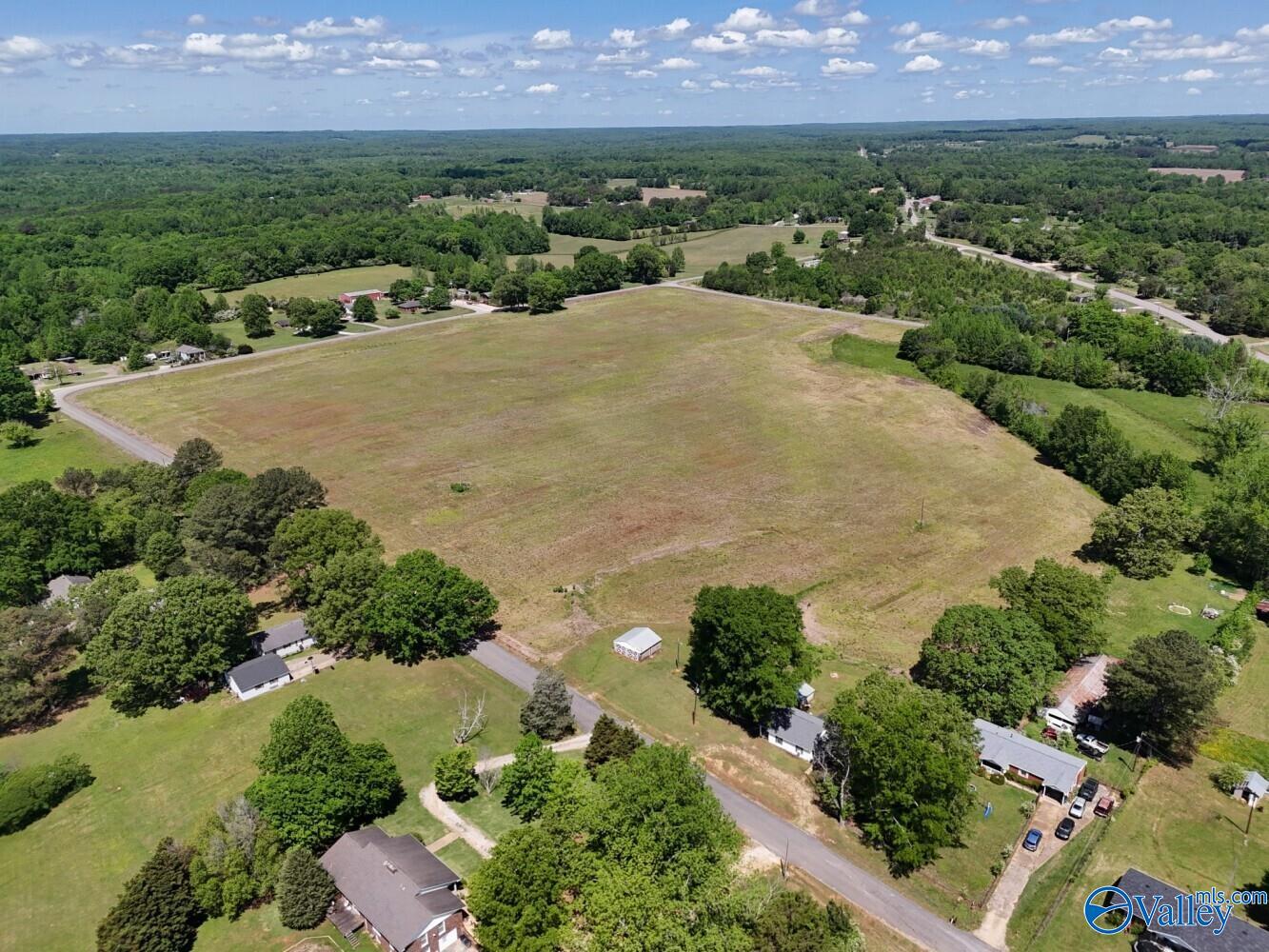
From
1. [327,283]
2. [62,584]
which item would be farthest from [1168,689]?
[327,283]

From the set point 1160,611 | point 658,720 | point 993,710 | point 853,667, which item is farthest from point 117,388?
point 1160,611

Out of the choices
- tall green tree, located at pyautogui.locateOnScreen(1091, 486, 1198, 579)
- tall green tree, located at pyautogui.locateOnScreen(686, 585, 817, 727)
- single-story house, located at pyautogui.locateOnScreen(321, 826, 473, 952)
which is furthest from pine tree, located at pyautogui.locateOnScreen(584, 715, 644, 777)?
tall green tree, located at pyautogui.locateOnScreen(1091, 486, 1198, 579)

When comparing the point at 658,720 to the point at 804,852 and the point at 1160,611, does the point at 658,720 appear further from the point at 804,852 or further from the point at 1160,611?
the point at 1160,611

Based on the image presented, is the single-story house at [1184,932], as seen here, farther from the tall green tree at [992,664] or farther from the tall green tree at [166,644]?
the tall green tree at [166,644]

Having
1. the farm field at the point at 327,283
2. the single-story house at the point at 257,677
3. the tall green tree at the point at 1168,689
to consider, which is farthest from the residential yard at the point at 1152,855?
the farm field at the point at 327,283

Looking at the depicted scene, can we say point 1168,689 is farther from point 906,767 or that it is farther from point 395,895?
point 395,895

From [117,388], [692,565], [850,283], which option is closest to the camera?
[692,565]
